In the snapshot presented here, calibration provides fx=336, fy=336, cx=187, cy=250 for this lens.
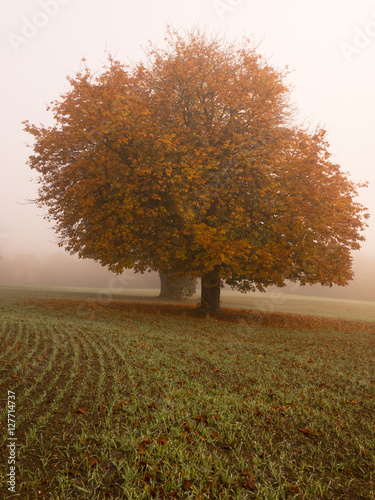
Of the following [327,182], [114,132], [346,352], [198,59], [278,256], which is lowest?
[346,352]

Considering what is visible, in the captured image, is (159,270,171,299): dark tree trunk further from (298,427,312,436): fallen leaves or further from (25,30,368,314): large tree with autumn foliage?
(298,427,312,436): fallen leaves

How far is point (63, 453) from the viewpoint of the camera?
14.5ft

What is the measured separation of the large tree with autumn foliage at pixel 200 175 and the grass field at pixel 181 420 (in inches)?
256

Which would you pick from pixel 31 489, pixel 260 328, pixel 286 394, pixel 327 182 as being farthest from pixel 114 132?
pixel 31 489

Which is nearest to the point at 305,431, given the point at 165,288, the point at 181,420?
the point at 181,420

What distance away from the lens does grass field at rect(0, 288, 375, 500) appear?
3.98 meters

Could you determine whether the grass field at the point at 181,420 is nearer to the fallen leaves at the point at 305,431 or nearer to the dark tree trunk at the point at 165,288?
the fallen leaves at the point at 305,431

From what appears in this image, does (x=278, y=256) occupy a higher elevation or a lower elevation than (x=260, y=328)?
higher

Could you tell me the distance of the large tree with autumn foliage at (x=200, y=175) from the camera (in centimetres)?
1594

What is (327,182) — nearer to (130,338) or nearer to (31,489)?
(130,338)

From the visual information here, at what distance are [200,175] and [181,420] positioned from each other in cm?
1309

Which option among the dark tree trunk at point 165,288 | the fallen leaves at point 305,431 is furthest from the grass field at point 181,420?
the dark tree trunk at point 165,288

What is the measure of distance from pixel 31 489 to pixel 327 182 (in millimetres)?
17192

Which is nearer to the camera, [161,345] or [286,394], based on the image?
[286,394]
